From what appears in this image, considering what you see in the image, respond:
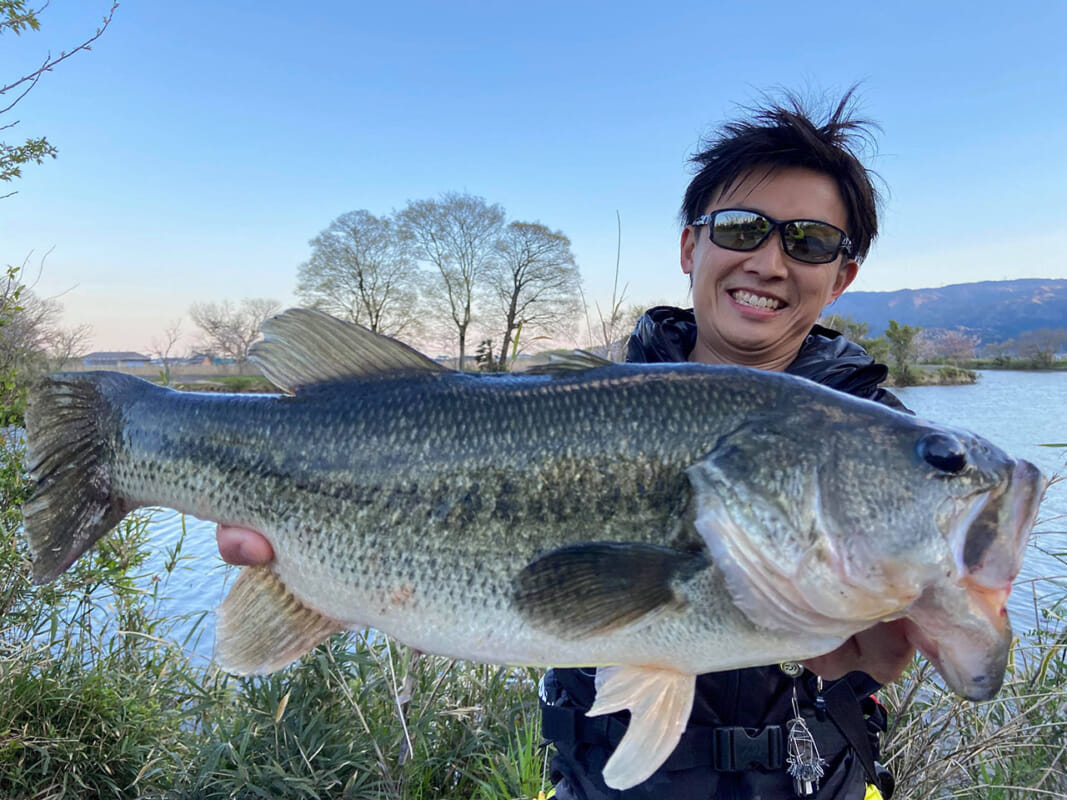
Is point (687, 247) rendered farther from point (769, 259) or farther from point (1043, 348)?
point (1043, 348)

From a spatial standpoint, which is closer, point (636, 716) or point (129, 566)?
point (636, 716)

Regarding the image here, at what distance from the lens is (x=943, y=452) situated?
1.66 m

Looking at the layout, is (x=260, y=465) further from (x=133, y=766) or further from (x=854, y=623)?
(x=133, y=766)

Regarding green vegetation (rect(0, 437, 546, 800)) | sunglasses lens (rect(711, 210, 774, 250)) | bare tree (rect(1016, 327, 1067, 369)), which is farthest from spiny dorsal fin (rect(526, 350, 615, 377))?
bare tree (rect(1016, 327, 1067, 369))

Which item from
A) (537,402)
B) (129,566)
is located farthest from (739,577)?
(129,566)

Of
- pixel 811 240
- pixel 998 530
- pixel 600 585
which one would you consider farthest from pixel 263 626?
pixel 811 240

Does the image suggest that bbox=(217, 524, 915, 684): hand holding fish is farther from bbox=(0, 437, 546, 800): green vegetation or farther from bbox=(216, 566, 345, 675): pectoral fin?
bbox=(0, 437, 546, 800): green vegetation

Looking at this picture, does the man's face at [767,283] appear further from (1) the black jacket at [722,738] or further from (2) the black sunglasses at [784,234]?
(1) the black jacket at [722,738]

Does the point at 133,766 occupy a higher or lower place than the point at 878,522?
lower

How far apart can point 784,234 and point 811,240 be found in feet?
0.42

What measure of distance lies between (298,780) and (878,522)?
330 cm

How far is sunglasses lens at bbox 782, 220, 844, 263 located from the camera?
2.57 m

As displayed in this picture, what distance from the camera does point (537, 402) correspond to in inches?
75.1

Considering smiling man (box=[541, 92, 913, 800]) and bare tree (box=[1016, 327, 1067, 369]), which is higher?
smiling man (box=[541, 92, 913, 800])
